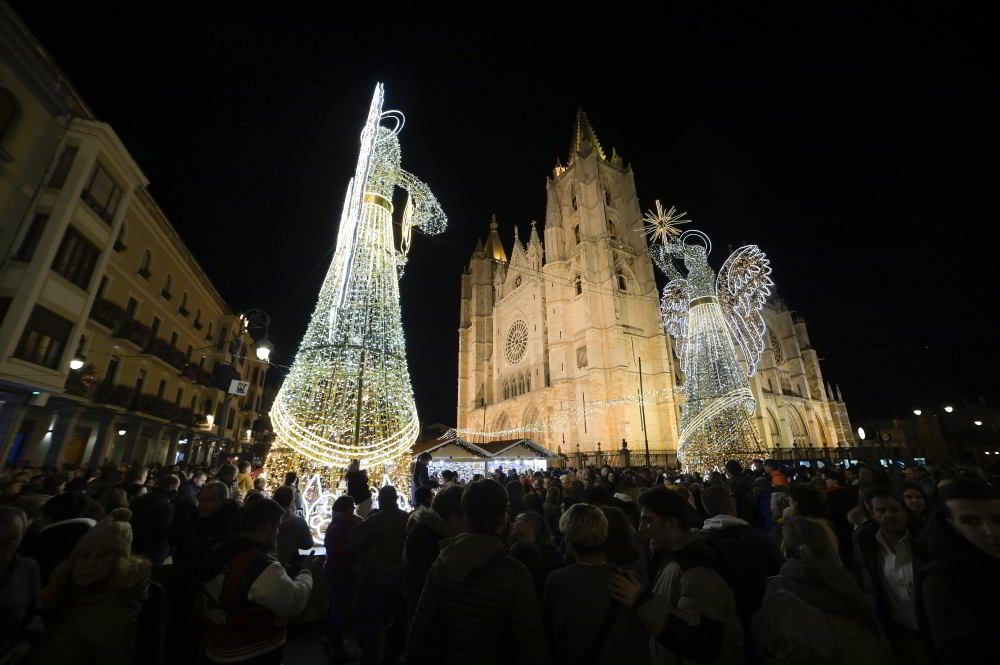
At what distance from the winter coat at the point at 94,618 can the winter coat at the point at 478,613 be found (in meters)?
1.39

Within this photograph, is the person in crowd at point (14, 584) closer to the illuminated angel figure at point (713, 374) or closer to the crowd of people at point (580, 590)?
the crowd of people at point (580, 590)

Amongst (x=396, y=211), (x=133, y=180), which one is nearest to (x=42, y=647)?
(x=396, y=211)

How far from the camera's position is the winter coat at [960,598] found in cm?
155

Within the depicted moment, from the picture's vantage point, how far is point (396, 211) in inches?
421

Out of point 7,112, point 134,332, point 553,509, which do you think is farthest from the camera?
point 134,332

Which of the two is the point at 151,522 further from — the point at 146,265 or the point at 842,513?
the point at 146,265

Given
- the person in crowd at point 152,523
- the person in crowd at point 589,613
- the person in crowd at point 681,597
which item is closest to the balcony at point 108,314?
the person in crowd at point 152,523

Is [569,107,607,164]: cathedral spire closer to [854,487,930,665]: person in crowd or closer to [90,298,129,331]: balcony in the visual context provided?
[90,298,129,331]: balcony

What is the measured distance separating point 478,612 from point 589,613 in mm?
468

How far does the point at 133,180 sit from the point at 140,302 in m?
4.68

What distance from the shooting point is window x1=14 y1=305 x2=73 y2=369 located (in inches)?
408

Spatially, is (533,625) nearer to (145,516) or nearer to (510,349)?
(145,516)

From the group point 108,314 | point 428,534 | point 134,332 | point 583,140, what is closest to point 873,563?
point 428,534

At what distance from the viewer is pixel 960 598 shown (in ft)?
5.38
